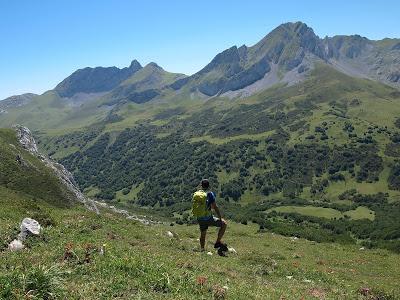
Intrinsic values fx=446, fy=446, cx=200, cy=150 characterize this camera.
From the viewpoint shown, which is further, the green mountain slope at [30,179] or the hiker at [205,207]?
the green mountain slope at [30,179]

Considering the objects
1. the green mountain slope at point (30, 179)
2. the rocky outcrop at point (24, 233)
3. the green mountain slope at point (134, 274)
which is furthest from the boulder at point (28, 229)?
the green mountain slope at point (30, 179)

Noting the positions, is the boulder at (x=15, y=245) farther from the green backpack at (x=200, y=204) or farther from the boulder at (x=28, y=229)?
the green backpack at (x=200, y=204)

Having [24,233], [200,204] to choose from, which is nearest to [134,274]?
[24,233]

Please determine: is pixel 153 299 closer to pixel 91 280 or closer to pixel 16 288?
pixel 91 280

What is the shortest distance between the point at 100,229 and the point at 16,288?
56.1ft

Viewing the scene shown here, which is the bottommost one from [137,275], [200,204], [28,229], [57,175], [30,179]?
[57,175]

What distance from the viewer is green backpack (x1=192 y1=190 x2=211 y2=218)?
2542 cm

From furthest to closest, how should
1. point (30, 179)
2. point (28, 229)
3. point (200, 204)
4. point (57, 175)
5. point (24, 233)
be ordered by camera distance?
point (57, 175)
point (30, 179)
point (200, 204)
point (28, 229)
point (24, 233)

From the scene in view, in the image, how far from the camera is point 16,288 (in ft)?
40.1

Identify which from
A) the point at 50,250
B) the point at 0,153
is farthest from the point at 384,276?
the point at 0,153

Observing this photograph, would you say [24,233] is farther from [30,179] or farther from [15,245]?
[30,179]

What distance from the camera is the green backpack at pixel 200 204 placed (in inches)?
1001

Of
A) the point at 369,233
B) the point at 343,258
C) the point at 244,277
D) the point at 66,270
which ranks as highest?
the point at 66,270

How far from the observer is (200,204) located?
25453 millimetres
